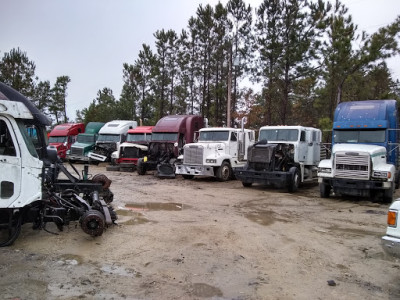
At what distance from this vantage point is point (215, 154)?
1505cm

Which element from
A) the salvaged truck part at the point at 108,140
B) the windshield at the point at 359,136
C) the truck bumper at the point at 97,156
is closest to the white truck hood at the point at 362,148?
the windshield at the point at 359,136

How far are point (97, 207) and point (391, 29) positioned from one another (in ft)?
63.9

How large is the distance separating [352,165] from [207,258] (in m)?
7.28

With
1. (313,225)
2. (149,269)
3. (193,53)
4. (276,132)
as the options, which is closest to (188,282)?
(149,269)

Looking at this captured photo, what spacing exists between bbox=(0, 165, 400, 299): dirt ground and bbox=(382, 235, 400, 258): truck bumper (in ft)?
1.99

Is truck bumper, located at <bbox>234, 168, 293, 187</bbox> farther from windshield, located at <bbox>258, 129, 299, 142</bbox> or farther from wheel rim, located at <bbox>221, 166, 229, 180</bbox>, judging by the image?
wheel rim, located at <bbox>221, 166, 229, 180</bbox>

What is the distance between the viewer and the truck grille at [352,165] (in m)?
10.5

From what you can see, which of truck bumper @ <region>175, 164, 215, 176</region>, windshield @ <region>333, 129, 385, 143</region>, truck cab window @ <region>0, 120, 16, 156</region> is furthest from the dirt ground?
truck bumper @ <region>175, 164, 215, 176</region>

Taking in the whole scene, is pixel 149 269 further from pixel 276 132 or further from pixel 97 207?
pixel 276 132

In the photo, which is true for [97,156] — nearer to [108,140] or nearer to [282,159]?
[108,140]

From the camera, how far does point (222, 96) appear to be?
28.1 m

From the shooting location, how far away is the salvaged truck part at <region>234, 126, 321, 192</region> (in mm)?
12438

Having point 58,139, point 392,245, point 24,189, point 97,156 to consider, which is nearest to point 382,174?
point 392,245

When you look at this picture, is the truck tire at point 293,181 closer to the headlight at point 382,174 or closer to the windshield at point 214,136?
the headlight at point 382,174
